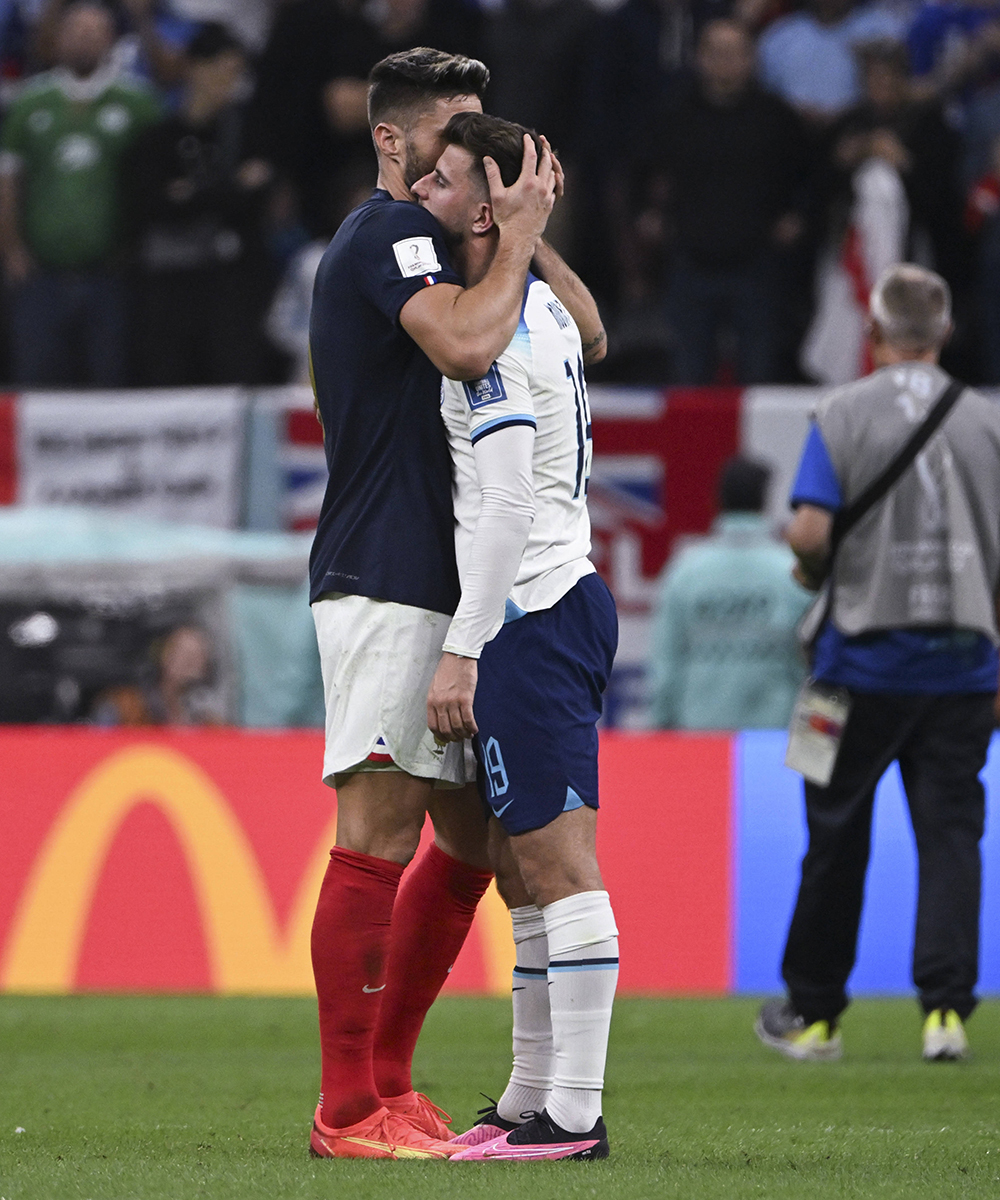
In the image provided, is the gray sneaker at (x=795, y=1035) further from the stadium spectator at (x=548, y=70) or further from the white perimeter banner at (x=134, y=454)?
the stadium spectator at (x=548, y=70)

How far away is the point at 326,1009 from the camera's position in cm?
390

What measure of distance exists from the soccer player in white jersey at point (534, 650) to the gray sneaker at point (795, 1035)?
78.9 inches

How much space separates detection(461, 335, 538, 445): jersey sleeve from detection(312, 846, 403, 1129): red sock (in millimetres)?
870

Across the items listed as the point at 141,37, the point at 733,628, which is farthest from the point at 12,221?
the point at 733,628

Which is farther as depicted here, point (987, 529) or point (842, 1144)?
point (987, 529)

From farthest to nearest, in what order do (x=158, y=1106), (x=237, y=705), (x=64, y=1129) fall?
(x=237, y=705)
(x=158, y=1106)
(x=64, y=1129)

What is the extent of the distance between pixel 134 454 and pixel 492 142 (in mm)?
6690

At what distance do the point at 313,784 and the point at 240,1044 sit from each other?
1531 mm

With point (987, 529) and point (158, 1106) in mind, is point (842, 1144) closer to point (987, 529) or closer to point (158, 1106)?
point (158, 1106)

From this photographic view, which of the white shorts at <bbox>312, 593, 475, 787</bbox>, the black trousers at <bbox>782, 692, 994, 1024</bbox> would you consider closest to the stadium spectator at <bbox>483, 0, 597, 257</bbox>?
the black trousers at <bbox>782, 692, 994, 1024</bbox>

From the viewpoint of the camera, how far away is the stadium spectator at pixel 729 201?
35.6 feet

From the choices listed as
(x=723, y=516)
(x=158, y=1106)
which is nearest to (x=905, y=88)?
(x=723, y=516)

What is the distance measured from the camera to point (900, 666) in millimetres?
5746

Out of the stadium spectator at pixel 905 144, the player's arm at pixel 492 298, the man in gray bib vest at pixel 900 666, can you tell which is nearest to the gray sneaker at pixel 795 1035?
the man in gray bib vest at pixel 900 666
